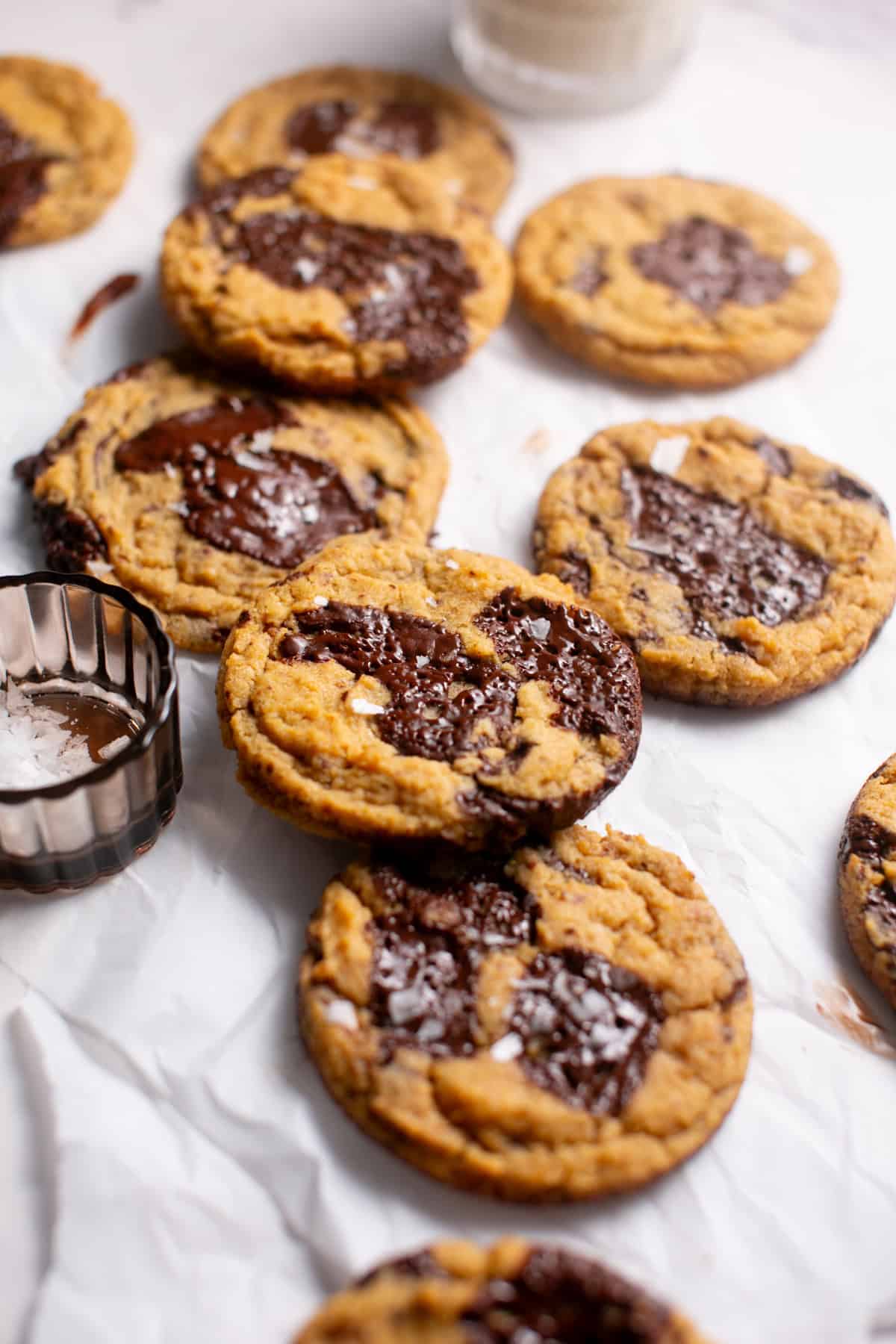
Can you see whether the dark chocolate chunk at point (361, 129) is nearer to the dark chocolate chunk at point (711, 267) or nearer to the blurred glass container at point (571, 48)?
the blurred glass container at point (571, 48)

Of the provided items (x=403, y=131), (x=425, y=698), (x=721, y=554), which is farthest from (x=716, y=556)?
(x=403, y=131)

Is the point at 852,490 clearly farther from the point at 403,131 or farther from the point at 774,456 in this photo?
the point at 403,131

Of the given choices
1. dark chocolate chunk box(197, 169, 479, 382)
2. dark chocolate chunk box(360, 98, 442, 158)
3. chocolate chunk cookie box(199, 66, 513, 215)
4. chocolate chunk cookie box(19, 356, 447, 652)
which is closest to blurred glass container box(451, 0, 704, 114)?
chocolate chunk cookie box(199, 66, 513, 215)

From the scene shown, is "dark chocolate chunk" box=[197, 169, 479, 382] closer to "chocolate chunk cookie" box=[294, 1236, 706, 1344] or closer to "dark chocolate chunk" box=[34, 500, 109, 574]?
"dark chocolate chunk" box=[34, 500, 109, 574]

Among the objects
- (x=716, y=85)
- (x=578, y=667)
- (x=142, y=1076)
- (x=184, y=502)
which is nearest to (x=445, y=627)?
(x=578, y=667)

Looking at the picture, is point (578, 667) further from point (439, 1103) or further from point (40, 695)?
point (40, 695)

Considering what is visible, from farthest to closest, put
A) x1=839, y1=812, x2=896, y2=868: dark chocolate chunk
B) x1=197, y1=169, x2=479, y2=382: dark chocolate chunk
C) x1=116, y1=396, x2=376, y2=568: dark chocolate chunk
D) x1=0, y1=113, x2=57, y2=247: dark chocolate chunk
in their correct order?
1. x1=0, y1=113, x2=57, y2=247: dark chocolate chunk
2. x1=197, y1=169, x2=479, y2=382: dark chocolate chunk
3. x1=116, y1=396, x2=376, y2=568: dark chocolate chunk
4. x1=839, y1=812, x2=896, y2=868: dark chocolate chunk

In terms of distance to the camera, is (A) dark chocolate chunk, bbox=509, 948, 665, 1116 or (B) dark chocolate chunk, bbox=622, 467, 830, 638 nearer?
(A) dark chocolate chunk, bbox=509, 948, 665, 1116

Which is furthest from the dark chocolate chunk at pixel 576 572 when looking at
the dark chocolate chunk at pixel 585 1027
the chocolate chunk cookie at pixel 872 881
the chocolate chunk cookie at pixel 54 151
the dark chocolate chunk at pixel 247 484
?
the chocolate chunk cookie at pixel 54 151

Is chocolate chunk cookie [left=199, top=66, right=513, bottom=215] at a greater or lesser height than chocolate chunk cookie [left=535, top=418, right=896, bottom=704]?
greater
